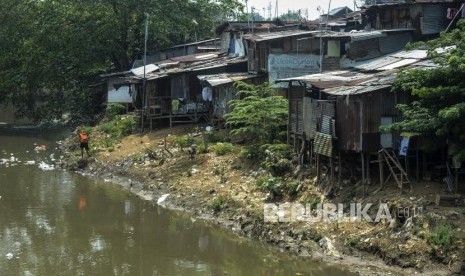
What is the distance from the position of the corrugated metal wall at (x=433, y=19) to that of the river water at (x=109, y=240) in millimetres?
11363

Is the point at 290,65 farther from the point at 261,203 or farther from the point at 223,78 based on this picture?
the point at 261,203

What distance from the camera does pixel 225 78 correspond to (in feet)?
86.3

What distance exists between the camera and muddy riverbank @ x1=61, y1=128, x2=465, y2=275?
13430mm

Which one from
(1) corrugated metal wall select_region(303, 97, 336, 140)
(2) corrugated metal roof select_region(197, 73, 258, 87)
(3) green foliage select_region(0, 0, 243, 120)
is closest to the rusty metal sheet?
(1) corrugated metal wall select_region(303, 97, 336, 140)

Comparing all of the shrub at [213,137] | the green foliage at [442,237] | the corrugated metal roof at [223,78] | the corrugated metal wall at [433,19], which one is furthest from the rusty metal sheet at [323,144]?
the corrugated metal roof at [223,78]

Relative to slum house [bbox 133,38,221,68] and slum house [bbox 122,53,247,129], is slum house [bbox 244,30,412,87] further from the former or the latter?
slum house [bbox 133,38,221,68]

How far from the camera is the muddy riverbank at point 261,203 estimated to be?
1343cm

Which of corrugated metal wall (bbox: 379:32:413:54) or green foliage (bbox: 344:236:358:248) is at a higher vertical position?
corrugated metal wall (bbox: 379:32:413:54)

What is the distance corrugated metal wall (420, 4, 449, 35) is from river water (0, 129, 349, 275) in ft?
37.3

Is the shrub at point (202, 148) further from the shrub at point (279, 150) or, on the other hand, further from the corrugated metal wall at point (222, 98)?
the shrub at point (279, 150)

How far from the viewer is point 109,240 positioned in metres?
16.8

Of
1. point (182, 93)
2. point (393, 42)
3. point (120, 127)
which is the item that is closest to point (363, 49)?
point (393, 42)

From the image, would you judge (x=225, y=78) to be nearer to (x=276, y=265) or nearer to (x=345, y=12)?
(x=276, y=265)

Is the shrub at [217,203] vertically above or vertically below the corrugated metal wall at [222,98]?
below
